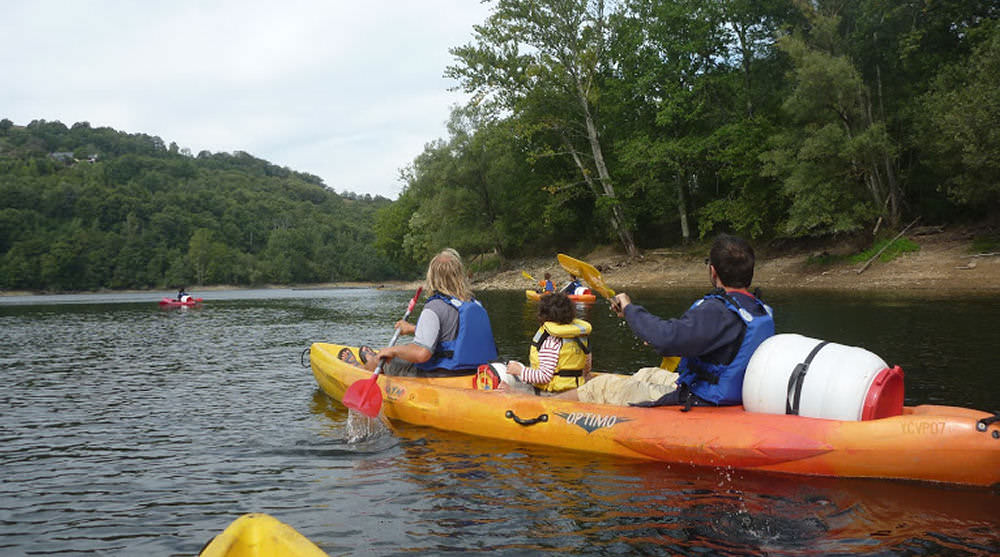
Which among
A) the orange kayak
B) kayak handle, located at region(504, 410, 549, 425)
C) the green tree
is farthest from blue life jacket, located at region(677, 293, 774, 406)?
the green tree

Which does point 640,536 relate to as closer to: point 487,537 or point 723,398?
point 487,537

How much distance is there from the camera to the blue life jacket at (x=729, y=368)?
478 centimetres

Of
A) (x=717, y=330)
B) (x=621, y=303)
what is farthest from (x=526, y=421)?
(x=717, y=330)

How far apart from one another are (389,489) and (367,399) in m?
2.02

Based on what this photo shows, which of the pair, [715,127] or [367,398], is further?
[715,127]

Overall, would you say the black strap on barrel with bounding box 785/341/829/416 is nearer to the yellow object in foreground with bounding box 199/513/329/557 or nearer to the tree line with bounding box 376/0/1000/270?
the yellow object in foreground with bounding box 199/513/329/557

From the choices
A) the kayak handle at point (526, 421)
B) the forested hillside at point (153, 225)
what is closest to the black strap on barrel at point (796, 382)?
the kayak handle at point (526, 421)

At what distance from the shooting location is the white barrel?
178 inches

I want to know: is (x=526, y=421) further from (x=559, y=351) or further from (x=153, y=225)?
(x=153, y=225)

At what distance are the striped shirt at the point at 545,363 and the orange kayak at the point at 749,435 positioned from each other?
0.87 ft

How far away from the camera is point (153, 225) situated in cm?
Result: 8288

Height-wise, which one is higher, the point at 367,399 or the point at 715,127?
the point at 715,127

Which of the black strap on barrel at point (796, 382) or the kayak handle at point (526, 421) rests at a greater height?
the black strap on barrel at point (796, 382)

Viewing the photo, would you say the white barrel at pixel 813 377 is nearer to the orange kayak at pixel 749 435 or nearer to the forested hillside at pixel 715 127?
the orange kayak at pixel 749 435
